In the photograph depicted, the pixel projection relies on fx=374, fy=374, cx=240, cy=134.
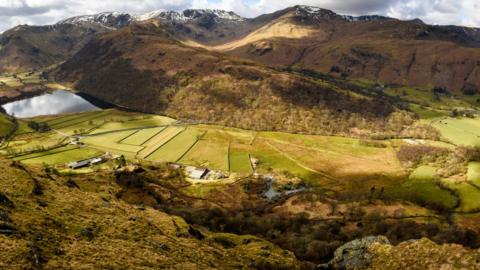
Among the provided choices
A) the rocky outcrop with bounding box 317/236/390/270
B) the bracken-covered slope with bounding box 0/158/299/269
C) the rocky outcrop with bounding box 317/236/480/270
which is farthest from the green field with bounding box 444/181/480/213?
the bracken-covered slope with bounding box 0/158/299/269

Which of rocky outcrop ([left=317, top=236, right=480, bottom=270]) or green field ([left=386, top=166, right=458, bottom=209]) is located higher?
rocky outcrop ([left=317, top=236, right=480, bottom=270])

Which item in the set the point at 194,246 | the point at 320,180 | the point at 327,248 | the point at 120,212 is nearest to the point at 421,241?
the point at 327,248

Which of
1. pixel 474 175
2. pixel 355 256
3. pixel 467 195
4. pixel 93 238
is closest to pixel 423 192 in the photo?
pixel 467 195

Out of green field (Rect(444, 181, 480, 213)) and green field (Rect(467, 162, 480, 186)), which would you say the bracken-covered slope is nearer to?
green field (Rect(444, 181, 480, 213))

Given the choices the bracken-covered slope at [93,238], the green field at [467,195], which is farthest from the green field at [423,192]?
the bracken-covered slope at [93,238]

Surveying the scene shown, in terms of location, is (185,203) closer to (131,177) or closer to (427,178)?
(131,177)

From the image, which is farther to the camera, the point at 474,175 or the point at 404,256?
the point at 474,175

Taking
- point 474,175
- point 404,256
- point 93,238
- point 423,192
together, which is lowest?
point 423,192

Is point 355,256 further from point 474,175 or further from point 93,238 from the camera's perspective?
point 474,175
